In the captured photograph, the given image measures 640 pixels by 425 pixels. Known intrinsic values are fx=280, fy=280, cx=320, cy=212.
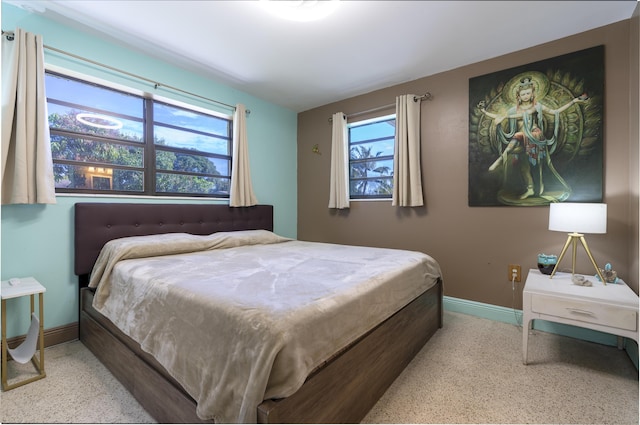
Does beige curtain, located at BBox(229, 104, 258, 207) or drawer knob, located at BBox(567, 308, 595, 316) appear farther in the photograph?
beige curtain, located at BBox(229, 104, 258, 207)

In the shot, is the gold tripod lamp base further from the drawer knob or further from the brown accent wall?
the drawer knob

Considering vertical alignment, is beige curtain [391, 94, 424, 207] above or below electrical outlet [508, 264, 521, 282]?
above

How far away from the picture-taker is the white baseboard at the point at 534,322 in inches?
79.0

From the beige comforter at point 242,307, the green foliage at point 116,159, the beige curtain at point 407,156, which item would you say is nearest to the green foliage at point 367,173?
the beige curtain at point 407,156

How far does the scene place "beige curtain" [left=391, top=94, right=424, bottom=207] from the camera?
2932 millimetres

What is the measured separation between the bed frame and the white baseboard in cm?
58

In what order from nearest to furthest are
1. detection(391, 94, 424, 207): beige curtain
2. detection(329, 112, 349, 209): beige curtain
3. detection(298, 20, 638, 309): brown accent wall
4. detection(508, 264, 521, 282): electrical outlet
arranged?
detection(298, 20, 638, 309): brown accent wall < detection(508, 264, 521, 282): electrical outlet < detection(391, 94, 424, 207): beige curtain < detection(329, 112, 349, 209): beige curtain

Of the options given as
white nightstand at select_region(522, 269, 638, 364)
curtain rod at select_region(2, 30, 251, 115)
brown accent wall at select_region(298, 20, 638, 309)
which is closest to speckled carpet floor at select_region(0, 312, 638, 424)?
white nightstand at select_region(522, 269, 638, 364)

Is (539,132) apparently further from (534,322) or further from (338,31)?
(338,31)

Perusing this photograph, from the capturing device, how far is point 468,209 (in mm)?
2742

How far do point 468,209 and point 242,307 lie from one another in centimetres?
245

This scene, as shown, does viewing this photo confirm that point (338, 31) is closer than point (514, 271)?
Yes

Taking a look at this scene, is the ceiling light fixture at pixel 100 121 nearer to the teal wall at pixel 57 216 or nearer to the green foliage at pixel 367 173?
the teal wall at pixel 57 216

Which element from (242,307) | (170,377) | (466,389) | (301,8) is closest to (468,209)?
(466,389)
